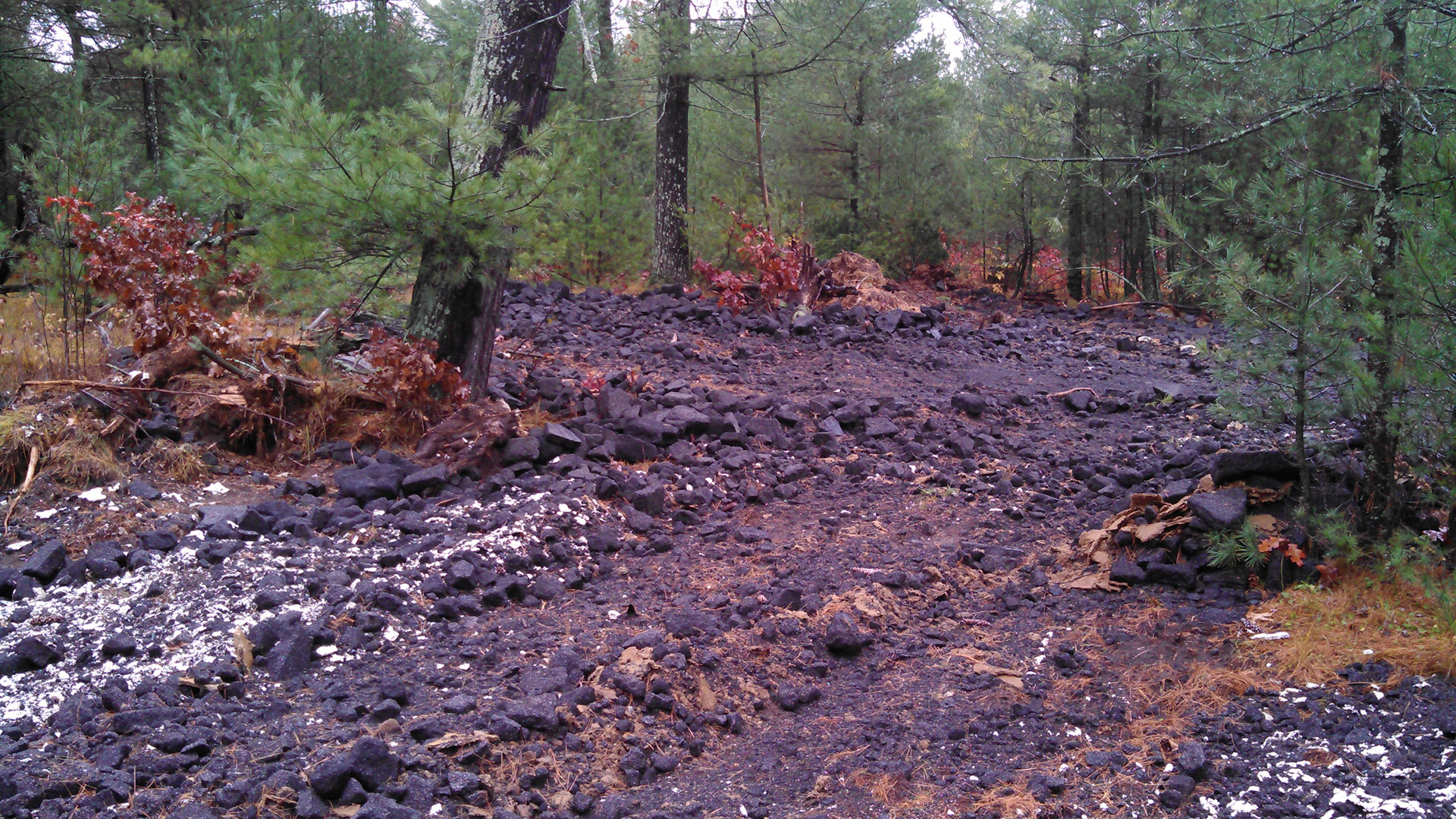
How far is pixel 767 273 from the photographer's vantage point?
9.44m

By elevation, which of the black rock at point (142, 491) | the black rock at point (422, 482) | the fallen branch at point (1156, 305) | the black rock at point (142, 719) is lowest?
the black rock at point (142, 719)

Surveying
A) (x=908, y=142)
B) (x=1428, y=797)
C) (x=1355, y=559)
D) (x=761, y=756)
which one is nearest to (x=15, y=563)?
(x=761, y=756)

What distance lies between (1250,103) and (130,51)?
948 cm

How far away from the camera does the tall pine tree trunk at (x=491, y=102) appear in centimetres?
536

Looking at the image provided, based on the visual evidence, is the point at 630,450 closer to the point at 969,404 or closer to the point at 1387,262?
→ the point at 969,404

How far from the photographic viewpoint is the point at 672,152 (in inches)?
396

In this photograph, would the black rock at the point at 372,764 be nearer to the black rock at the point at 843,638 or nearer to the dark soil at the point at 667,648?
the dark soil at the point at 667,648

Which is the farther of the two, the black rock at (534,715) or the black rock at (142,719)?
the black rock at (534,715)

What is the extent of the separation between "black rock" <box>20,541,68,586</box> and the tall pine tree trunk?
221cm

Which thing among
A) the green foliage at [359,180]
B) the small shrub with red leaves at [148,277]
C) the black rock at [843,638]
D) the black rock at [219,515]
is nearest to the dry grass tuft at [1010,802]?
the black rock at [843,638]

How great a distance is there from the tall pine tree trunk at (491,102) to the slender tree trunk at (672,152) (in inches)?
156

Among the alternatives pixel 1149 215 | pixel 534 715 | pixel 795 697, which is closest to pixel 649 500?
pixel 795 697

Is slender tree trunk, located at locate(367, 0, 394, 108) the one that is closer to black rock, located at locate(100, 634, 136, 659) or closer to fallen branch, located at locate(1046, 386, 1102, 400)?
fallen branch, located at locate(1046, 386, 1102, 400)

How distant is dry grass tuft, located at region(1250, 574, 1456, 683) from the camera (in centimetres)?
301
